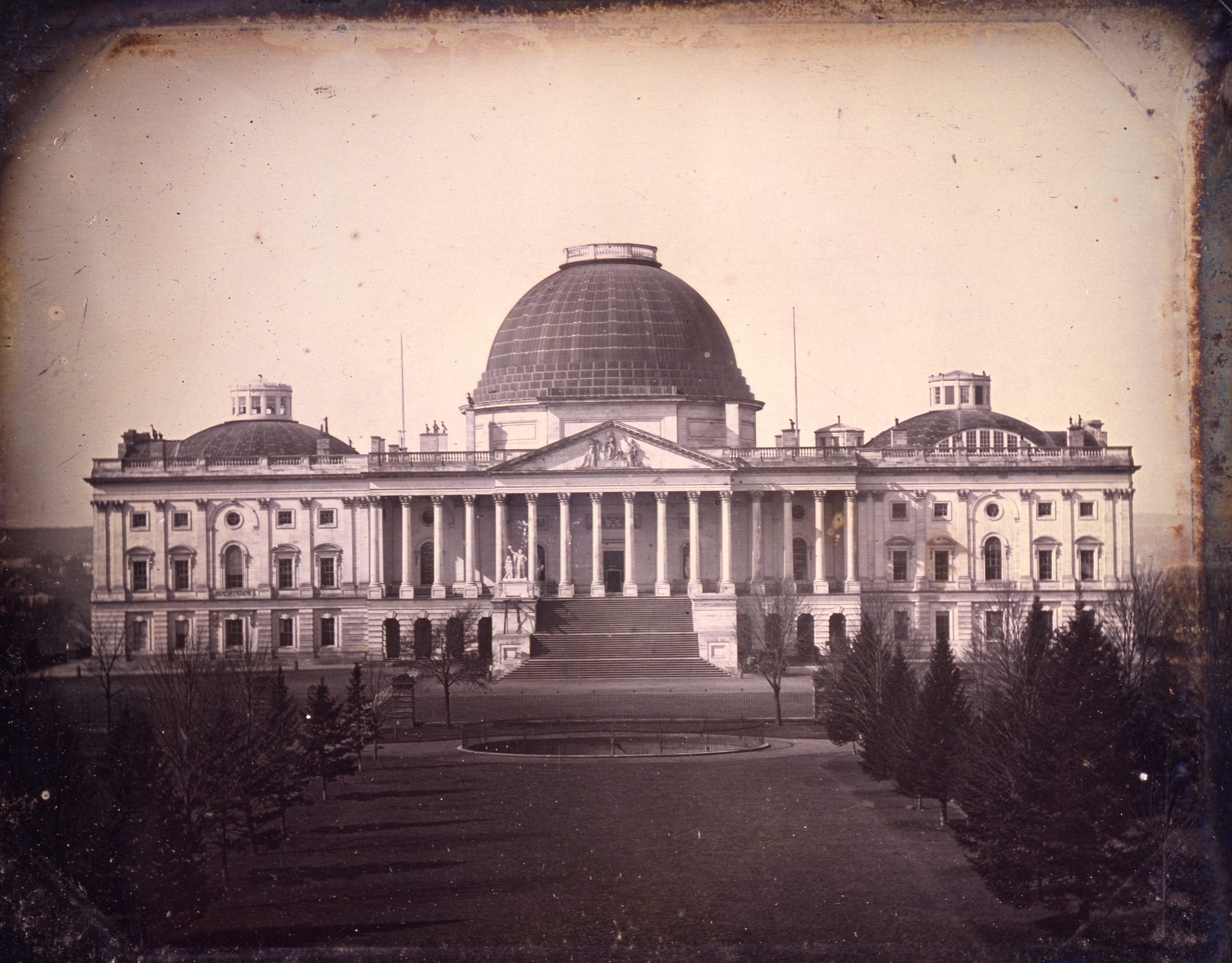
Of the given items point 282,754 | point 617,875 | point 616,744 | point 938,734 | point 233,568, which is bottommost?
point 617,875

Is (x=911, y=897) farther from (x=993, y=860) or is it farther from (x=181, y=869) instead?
(x=181, y=869)

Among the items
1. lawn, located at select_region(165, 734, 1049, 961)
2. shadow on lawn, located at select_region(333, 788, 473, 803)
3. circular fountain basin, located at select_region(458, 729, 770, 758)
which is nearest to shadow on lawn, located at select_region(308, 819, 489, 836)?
lawn, located at select_region(165, 734, 1049, 961)

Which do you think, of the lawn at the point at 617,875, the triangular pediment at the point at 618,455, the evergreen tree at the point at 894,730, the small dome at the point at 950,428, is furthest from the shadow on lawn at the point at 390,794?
the triangular pediment at the point at 618,455

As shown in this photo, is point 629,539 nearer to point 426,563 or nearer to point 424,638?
point 426,563

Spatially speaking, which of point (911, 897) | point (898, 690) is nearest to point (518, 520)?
point (898, 690)

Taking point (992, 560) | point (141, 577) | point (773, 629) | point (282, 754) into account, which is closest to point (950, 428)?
point (992, 560)

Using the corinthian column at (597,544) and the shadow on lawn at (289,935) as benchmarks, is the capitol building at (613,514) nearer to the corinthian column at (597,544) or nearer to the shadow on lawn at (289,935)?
A: the corinthian column at (597,544)

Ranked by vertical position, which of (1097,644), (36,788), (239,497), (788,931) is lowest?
(788,931)
